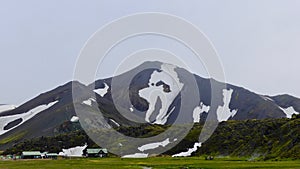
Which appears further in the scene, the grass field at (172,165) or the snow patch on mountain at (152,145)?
the snow patch on mountain at (152,145)

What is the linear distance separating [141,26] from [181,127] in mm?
102702

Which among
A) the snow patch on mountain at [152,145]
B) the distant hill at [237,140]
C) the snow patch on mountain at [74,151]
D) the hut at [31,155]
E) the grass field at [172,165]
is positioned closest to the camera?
the grass field at [172,165]

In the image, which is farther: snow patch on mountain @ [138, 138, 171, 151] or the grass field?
snow patch on mountain @ [138, 138, 171, 151]

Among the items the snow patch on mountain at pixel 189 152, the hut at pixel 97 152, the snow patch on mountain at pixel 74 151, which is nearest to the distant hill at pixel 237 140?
the snow patch on mountain at pixel 189 152

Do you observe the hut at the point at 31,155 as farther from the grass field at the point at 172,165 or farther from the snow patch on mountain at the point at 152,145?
the grass field at the point at 172,165

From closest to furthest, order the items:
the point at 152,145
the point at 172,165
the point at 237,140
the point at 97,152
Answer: the point at 172,165 < the point at 237,140 < the point at 97,152 < the point at 152,145

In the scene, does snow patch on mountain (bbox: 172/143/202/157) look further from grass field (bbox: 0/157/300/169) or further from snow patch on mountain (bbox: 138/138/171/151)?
grass field (bbox: 0/157/300/169)

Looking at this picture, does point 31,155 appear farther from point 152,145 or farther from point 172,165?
point 172,165

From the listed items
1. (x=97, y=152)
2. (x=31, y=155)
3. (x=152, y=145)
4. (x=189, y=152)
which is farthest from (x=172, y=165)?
(x=31, y=155)

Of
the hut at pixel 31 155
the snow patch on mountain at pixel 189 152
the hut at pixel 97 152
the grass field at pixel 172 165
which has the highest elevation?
the hut at pixel 31 155

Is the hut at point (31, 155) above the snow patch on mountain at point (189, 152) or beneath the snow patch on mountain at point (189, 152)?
above

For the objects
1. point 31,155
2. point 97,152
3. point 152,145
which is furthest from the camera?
point 152,145

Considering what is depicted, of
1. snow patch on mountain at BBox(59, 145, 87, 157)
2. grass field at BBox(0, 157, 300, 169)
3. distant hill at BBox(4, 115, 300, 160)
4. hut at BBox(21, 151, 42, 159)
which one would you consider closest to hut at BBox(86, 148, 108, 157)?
snow patch on mountain at BBox(59, 145, 87, 157)

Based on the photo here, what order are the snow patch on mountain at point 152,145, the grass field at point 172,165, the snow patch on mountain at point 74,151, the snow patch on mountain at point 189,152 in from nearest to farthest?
the grass field at point 172,165, the snow patch on mountain at point 189,152, the snow patch on mountain at point 152,145, the snow patch on mountain at point 74,151
